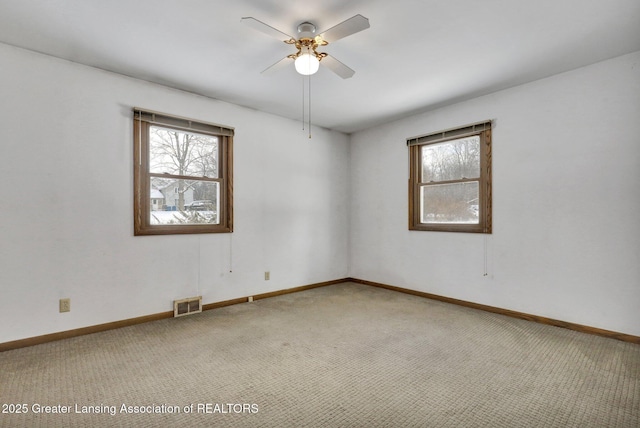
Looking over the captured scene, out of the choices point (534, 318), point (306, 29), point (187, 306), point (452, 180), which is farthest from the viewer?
point (452, 180)

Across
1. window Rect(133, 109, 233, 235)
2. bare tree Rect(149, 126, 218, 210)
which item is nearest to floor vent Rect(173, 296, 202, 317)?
window Rect(133, 109, 233, 235)

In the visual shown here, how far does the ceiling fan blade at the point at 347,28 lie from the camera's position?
6.33ft

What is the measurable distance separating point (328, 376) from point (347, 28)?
7.82ft

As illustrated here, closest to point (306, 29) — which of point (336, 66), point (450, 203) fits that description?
point (336, 66)

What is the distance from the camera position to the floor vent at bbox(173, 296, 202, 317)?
11.0ft

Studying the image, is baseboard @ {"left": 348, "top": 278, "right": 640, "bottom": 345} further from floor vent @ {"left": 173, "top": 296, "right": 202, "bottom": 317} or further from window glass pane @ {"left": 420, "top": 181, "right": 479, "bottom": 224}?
floor vent @ {"left": 173, "top": 296, "right": 202, "bottom": 317}

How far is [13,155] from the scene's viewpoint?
255 centimetres

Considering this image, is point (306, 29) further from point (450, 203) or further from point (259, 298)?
point (259, 298)

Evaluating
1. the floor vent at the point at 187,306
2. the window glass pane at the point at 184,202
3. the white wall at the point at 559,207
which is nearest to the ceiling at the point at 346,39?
the white wall at the point at 559,207

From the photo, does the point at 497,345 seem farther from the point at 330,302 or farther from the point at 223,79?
the point at 223,79

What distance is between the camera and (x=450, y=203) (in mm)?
4066

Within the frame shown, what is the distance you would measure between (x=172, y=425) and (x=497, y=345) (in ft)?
8.31

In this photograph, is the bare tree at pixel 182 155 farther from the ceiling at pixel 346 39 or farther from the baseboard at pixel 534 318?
the baseboard at pixel 534 318

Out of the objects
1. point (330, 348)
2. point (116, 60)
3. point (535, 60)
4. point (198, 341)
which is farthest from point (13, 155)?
point (535, 60)
